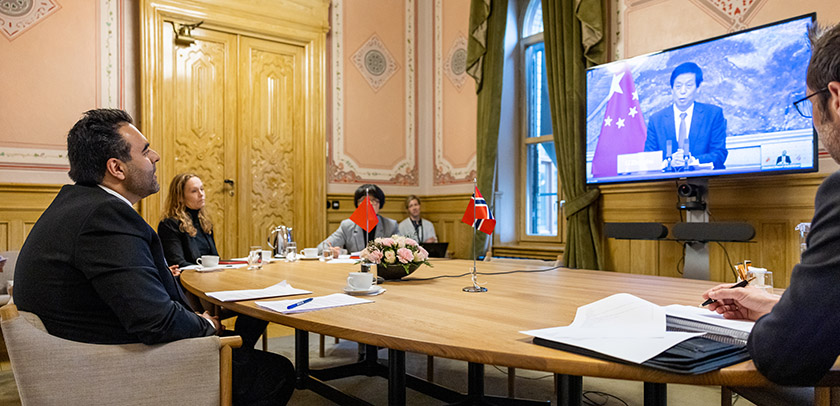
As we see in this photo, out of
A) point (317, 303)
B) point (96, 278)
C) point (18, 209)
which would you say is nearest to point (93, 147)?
point (96, 278)

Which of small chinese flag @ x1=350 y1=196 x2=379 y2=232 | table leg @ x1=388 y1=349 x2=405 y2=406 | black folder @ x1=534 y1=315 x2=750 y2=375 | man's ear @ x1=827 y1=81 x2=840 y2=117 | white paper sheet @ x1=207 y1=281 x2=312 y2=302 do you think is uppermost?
man's ear @ x1=827 y1=81 x2=840 y2=117

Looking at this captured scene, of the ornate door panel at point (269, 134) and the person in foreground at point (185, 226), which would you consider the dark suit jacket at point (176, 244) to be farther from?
the ornate door panel at point (269, 134)

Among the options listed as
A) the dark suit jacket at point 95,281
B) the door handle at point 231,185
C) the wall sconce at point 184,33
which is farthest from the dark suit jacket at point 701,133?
the wall sconce at point 184,33

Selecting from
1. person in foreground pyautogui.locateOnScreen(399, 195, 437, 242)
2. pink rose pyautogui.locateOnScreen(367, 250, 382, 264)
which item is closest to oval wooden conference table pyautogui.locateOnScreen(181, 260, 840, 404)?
pink rose pyautogui.locateOnScreen(367, 250, 382, 264)

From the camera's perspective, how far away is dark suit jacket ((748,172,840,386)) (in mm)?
856

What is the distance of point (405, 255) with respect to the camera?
2.13m

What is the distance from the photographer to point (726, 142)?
11.1 ft

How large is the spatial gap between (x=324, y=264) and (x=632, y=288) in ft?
5.35

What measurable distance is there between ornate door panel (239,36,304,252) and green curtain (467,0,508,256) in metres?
1.73

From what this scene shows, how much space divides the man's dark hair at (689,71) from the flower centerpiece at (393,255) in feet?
7.76

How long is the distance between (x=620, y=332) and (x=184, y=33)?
188 inches

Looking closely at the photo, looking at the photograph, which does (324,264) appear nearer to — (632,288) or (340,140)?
(632,288)

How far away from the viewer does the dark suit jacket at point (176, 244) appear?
315cm

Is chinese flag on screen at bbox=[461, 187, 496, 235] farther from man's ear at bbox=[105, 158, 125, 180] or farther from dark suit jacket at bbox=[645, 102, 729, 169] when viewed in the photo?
dark suit jacket at bbox=[645, 102, 729, 169]
